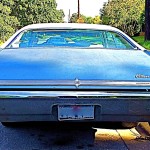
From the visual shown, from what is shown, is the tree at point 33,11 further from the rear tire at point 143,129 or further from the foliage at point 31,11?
the rear tire at point 143,129

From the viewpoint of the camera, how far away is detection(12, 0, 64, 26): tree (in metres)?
59.5

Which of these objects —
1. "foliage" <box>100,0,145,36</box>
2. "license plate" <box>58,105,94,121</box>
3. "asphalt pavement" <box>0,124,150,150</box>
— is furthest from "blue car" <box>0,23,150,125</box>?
"foliage" <box>100,0,145,36</box>

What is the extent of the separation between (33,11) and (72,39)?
57.5m

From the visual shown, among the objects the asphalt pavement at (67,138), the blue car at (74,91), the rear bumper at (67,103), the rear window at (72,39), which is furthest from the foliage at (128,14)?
the rear bumper at (67,103)

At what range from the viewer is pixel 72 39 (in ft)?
17.6

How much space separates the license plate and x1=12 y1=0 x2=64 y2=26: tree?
56649mm

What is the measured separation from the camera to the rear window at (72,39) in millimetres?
5211

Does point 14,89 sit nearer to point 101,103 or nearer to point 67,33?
point 101,103

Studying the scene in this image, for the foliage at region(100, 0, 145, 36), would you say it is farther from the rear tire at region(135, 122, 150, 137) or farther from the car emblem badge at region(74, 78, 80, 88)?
the car emblem badge at region(74, 78, 80, 88)

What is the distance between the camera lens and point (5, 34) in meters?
39.9

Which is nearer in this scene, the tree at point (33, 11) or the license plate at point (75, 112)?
the license plate at point (75, 112)

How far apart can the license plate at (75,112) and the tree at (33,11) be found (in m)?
56.6

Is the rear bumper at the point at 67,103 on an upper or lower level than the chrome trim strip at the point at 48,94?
lower

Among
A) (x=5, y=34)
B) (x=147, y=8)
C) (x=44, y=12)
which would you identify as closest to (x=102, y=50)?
(x=147, y=8)
